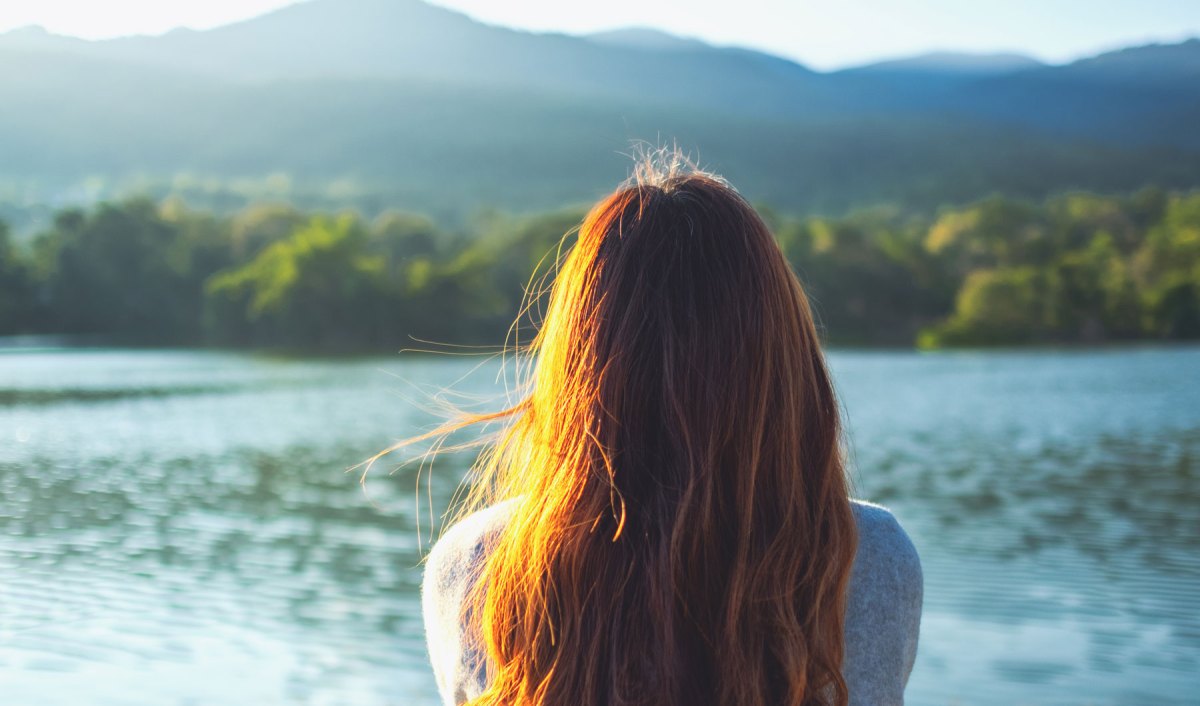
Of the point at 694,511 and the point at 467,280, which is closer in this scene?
the point at 694,511

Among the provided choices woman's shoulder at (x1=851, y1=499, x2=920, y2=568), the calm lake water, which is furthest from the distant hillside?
woman's shoulder at (x1=851, y1=499, x2=920, y2=568)

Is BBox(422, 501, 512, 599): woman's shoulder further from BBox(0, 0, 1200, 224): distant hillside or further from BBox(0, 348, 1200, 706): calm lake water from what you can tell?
BBox(0, 0, 1200, 224): distant hillside

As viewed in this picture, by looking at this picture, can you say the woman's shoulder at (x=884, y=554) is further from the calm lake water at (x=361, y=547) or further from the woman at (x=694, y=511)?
the calm lake water at (x=361, y=547)

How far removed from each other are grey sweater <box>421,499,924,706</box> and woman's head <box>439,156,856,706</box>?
0.03m

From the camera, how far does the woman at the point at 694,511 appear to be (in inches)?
Result: 38.1

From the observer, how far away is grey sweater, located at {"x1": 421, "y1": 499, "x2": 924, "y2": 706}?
1.00m

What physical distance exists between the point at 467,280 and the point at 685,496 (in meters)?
55.5

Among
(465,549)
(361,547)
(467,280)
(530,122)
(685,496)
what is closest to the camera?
(685,496)

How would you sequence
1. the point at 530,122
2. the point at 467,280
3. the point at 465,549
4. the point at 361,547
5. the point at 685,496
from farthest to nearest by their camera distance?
1. the point at 530,122
2. the point at 467,280
3. the point at 361,547
4. the point at 465,549
5. the point at 685,496

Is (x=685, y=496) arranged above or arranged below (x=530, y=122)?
below

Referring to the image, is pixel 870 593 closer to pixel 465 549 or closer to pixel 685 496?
pixel 685 496

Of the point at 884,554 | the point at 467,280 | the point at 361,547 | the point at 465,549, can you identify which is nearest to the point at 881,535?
the point at 884,554

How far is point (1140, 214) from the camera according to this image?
6238cm

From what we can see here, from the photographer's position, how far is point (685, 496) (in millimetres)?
951
